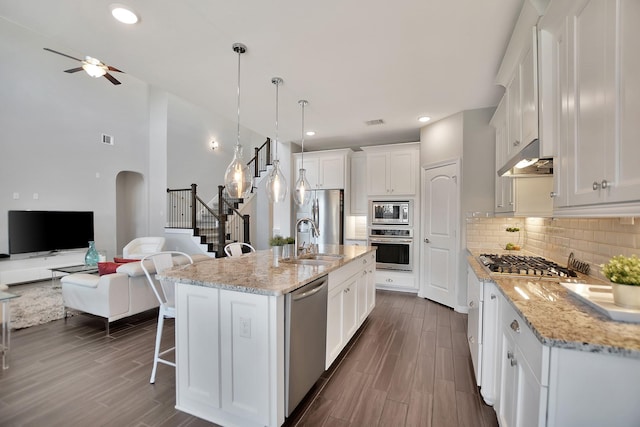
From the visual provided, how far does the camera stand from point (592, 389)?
38.3 inches

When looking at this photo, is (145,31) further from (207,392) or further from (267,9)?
(207,392)

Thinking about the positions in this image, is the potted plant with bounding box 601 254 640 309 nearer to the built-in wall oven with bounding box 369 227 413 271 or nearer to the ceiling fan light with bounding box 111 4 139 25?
the ceiling fan light with bounding box 111 4 139 25

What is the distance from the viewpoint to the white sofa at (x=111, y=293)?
3164 mm

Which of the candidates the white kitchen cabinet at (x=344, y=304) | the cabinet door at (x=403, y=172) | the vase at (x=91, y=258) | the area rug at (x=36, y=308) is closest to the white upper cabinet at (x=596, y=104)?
the white kitchen cabinet at (x=344, y=304)

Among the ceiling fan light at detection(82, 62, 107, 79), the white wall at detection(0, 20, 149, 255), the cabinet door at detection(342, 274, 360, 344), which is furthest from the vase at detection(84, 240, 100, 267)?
the cabinet door at detection(342, 274, 360, 344)

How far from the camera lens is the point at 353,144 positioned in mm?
5824

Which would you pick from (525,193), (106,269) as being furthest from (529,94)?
(106,269)

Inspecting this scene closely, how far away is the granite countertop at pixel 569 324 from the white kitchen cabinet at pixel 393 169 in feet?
10.9

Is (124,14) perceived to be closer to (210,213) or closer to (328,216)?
(328,216)

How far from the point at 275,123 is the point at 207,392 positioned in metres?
3.70

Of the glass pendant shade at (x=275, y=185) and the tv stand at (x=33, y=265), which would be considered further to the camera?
the tv stand at (x=33, y=265)

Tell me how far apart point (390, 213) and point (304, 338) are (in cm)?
338

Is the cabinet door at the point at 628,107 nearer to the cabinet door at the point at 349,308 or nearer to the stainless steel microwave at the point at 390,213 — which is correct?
the cabinet door at the point at 349,308

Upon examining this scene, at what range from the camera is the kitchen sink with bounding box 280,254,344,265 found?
2.69 metres
